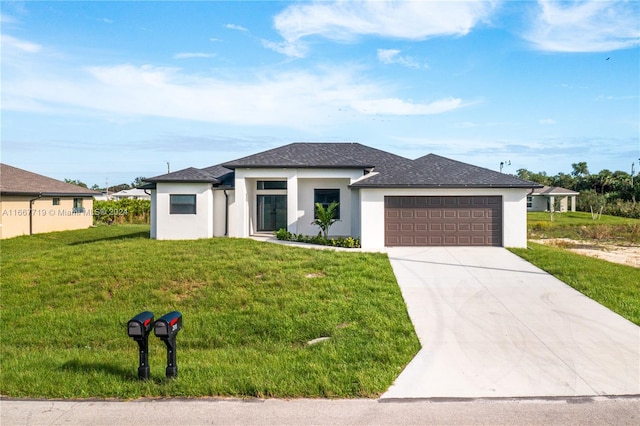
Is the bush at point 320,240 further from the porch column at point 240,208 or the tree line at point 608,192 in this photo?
the tree line at point 608,192

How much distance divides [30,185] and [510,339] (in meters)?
26.6

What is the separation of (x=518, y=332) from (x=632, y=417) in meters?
2.96

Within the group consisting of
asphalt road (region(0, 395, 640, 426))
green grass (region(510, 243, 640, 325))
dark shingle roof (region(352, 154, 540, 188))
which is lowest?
asphalt road (region(0, 395, 640, 426))

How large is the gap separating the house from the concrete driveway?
158 inches

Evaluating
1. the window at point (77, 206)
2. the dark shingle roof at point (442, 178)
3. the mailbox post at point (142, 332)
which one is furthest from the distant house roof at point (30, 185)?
the mailbox post at point (142, 332)

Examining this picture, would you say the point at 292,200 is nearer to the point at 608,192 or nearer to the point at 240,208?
the point at 240,208

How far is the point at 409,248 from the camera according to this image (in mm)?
16062

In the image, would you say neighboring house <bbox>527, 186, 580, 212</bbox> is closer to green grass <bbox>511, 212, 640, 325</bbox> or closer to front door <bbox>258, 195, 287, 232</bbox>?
front door <bbox>258, 195, 287, 232</bbox>

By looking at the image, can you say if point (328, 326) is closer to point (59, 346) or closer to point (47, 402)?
point (47, 402)

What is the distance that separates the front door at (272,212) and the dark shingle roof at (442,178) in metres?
5.34

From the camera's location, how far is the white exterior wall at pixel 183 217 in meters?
18.2

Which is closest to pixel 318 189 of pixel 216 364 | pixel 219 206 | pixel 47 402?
pixel 219 206

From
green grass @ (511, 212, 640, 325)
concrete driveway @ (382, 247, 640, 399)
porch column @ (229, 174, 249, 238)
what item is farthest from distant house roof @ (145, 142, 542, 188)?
concrete driveway @ (382, 247, 640, 399)

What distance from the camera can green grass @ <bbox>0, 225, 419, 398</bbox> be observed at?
556 centimetres
